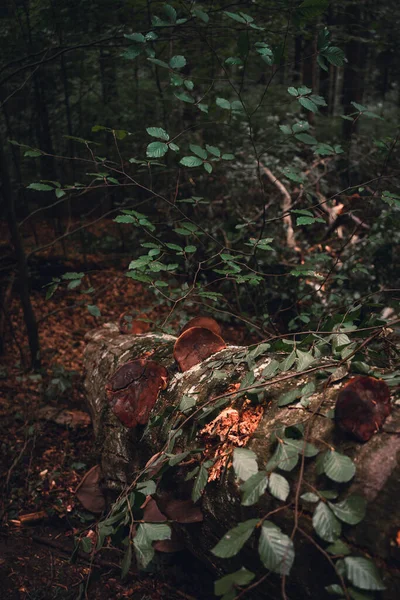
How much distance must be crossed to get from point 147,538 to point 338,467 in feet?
1.78

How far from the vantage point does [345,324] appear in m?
1.90

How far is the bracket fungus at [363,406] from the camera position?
119 cm

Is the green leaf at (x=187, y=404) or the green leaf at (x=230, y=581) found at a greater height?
the green leaf at (x=230, y=581)

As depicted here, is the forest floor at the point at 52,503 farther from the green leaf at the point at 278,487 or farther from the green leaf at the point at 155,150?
the green leaf at the point at 155,150

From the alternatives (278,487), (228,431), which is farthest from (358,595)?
(228,431)

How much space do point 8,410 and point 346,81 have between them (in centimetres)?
919

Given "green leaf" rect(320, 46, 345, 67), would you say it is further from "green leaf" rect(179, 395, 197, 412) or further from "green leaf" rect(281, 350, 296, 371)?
"green leaf" rect(179, 395, 197, 412)

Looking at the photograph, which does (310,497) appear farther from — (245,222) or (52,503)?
(245,222)

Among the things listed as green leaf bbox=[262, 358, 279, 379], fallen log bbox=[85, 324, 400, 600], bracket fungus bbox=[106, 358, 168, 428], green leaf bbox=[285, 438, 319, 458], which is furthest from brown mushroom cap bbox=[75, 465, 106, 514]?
green leaf bbox=[285, 438, 319, 458]

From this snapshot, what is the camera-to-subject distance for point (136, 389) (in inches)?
81.0

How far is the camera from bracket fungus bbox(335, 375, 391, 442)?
3.91 feet

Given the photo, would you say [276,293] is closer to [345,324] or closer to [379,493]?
[345,324]

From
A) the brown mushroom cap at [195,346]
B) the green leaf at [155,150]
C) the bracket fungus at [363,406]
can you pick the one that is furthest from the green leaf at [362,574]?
the green leaf at [155,150]

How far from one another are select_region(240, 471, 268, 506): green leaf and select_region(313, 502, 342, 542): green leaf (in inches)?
5.5
